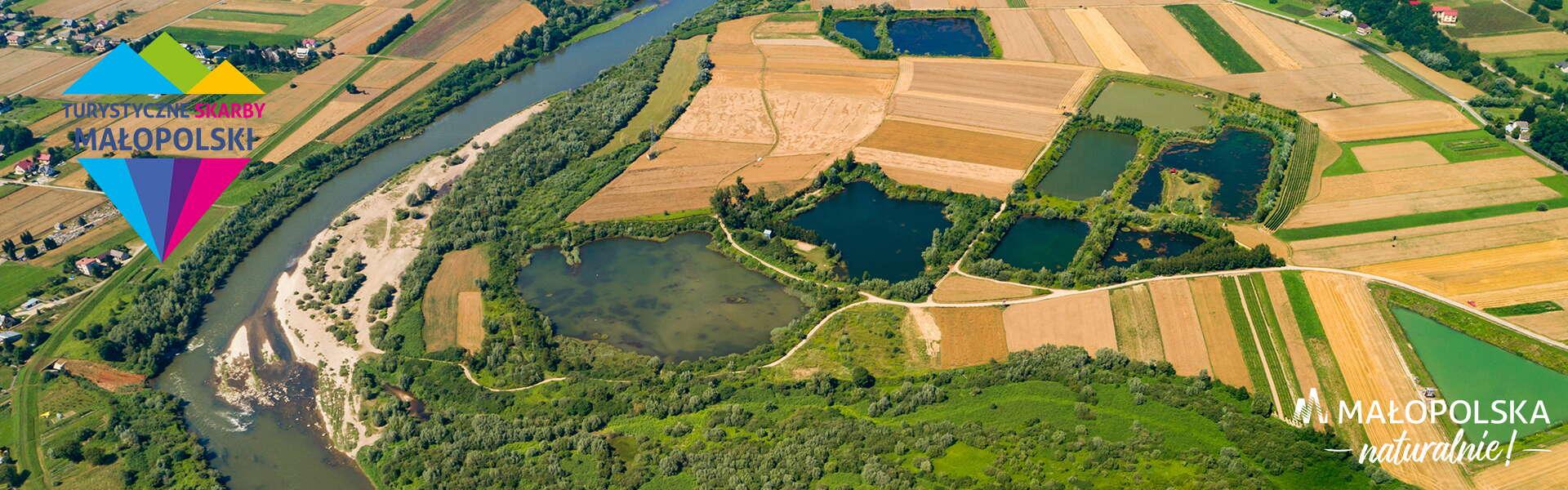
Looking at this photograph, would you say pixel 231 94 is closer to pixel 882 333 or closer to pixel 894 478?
pixel 882 333

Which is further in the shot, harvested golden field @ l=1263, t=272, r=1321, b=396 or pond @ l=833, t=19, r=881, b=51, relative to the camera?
pond @ l=833, t=19, r=881, b=51

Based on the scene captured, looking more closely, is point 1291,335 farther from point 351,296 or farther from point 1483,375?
point 351,296

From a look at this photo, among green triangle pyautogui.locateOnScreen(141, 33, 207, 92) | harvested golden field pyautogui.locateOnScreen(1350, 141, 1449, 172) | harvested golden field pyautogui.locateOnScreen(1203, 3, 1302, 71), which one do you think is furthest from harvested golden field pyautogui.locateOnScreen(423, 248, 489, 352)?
harvested golden field pyautogui.locateOnScreen(1203, 3, 1302, 71)

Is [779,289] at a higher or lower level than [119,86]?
lower

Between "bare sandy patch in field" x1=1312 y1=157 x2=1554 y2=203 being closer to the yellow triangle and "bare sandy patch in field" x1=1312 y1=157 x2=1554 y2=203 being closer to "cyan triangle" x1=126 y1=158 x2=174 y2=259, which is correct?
"cyan triangle" x1=126 y1=158 x2=174 y2=259

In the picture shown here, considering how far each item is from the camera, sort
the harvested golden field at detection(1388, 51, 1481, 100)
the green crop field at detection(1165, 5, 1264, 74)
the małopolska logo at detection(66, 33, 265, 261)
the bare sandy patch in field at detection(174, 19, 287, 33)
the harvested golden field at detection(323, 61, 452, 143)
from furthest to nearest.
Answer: the bare sandy patch in field at detection(174, 19, 287, 33) < the green crop field at detection(1165, 5, 1264, 74) < the harvested golden field at detection(323, 61, 452, 143) < the harvested golden field at detection(1388, 51, 1481, 100) < the małopolska logo at detection(66, 33, 265, 261)

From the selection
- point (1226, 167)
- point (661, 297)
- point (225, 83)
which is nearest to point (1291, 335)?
point (1226, 167)

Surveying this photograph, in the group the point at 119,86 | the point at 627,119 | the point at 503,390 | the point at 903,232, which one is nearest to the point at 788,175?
the point at 903,232
